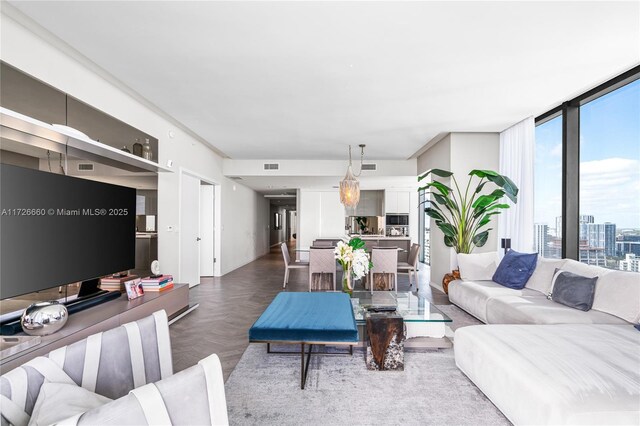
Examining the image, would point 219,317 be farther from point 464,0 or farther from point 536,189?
point 536,189

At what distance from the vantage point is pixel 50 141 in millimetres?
2648

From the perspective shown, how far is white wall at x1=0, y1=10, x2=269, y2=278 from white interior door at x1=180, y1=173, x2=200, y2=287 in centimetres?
21

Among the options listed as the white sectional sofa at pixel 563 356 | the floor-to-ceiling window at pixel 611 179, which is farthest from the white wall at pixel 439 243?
the white sectional sofa at pixel 563 356

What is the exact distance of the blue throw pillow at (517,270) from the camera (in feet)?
11.9

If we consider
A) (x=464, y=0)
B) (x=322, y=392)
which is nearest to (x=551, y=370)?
(x=322, y=392)

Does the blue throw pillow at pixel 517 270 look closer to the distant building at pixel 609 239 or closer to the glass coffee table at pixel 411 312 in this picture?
the distant building at pixel 609 239

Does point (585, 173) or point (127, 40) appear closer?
point (127, 40)

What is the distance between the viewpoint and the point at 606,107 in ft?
11.8

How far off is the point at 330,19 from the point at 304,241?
802 centimetres

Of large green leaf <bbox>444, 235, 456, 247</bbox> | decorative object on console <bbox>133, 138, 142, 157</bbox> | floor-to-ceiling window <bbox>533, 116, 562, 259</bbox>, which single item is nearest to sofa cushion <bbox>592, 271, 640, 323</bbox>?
floor-to-ceiling window <bbox>533, 116, 562, 259</bbox>

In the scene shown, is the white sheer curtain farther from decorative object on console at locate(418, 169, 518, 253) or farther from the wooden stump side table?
the wooden stump side table

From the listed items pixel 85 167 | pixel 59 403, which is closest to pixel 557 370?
pixel 59 403

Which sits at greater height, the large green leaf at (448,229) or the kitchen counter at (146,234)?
the large green leaf at (448,229)

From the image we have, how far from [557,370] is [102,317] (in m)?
3.32
